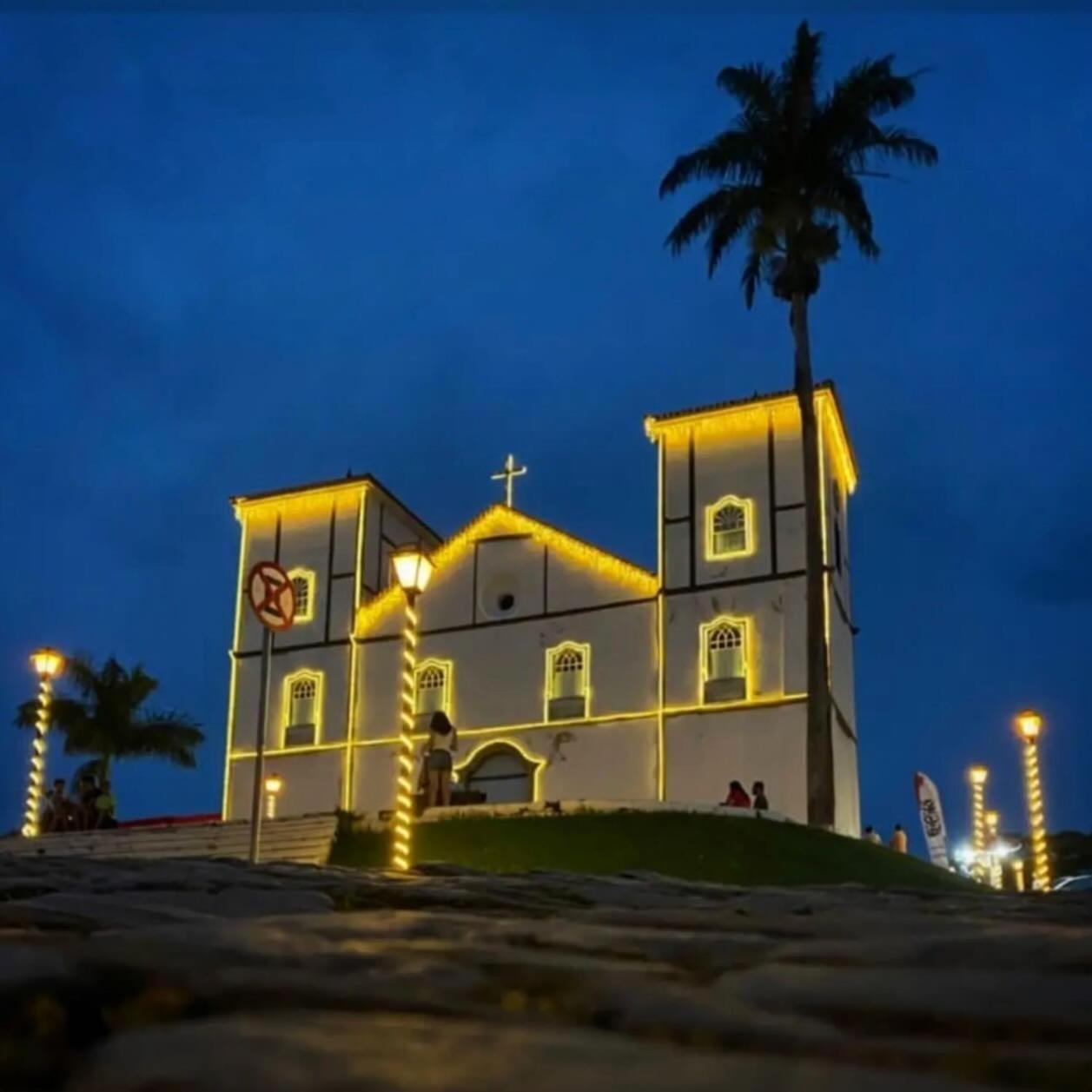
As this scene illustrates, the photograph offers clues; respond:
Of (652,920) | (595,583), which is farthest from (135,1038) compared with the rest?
(595,583)


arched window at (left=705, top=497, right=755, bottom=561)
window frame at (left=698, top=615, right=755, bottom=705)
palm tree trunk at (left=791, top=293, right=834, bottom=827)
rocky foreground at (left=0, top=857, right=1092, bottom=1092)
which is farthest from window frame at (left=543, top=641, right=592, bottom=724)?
rocky foreground at (left=0, top=857, right=1092, bottom=1092)

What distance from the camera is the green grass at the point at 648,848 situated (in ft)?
67.7

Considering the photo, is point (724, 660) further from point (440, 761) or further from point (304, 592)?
point (304, 592)

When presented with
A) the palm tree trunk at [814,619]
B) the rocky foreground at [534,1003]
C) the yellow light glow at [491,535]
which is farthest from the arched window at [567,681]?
the rocky foreground at [534,1003]

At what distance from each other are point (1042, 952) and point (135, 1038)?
1.64 metres

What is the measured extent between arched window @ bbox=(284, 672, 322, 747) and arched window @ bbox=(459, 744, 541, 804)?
15.6ft

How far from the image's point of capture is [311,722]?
124 feet

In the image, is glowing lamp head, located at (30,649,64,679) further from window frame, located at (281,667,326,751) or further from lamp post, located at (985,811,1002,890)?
lamp post, located at (985,811,1002,890)

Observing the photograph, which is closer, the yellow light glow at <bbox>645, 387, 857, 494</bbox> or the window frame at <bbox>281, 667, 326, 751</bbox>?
the yellow light glow at <bbox>645, 387, 857, 494</bbox>

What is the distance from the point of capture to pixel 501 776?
35531mm

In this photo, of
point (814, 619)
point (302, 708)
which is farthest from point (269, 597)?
point (302, 708)

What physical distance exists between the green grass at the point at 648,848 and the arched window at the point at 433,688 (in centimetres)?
1421

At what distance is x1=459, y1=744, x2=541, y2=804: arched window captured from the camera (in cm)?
3503

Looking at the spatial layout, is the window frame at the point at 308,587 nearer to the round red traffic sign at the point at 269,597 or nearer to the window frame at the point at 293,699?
the window frame at the point at 293,699
